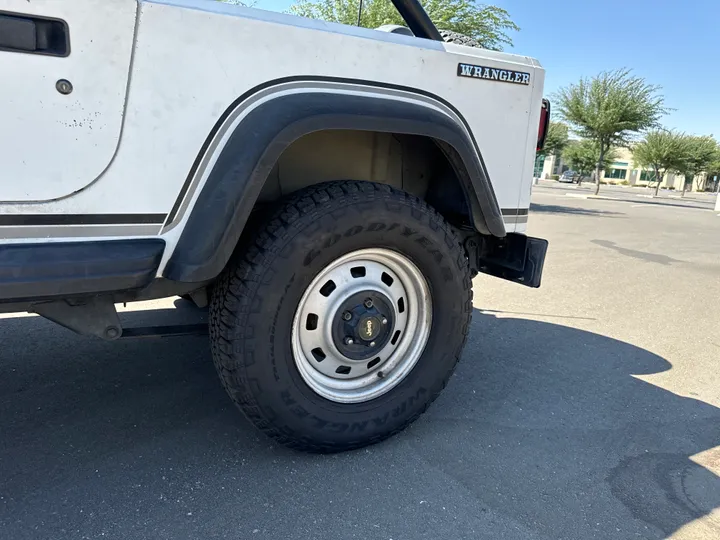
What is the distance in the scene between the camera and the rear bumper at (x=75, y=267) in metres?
1.62

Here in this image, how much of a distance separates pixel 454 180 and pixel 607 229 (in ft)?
35.8

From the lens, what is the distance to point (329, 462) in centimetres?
238

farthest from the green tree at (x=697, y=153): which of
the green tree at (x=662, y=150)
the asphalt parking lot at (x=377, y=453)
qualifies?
the asphalt parking lot at (x=377, y=453)

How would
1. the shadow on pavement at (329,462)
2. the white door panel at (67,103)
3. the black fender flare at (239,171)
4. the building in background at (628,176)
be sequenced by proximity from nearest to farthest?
the white door panel at (67,103) < the black fender flare at (239,171) < the shadow on pavement at (329,462) < the building in background at (628,176)

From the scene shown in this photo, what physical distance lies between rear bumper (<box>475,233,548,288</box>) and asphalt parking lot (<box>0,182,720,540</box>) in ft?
2.46

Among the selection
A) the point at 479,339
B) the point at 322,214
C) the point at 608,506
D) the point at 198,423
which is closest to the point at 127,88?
the point at 322,214

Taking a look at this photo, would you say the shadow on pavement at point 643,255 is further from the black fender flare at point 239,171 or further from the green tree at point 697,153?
the green tree at point 697,153

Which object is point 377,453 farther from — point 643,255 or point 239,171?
point 643,255

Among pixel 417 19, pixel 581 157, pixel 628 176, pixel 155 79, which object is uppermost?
pixel 581 157

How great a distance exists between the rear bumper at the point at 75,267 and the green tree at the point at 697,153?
44.6 m

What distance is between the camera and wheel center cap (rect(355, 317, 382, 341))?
2.33 metres

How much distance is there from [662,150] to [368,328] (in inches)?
1682

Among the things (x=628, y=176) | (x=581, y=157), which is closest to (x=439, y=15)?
(x=581, y=157)

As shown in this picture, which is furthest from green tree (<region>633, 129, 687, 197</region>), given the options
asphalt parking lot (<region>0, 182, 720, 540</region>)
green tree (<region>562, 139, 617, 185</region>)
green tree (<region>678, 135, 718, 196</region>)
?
asphalt parking lot (<region>0, 182, 720, 540</region>)
